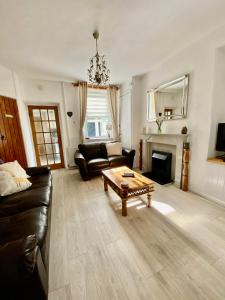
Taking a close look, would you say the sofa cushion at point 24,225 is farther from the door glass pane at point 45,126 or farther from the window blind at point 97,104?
the window blind at point 97,104

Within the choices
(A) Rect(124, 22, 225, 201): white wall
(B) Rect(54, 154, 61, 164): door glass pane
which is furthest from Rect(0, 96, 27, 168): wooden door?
(A) Rect(124, 22, 225, 201): white wall

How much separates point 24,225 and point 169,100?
3.28 m

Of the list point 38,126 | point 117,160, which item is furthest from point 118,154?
point 38,126

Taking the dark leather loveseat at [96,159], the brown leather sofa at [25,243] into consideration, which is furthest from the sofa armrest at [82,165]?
the brown leather sofa at [25,243]

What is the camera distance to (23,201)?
1.64 meters

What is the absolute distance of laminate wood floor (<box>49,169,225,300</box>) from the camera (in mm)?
1167

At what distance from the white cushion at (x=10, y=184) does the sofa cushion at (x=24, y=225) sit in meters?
0.50

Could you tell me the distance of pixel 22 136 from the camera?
3.44 metres

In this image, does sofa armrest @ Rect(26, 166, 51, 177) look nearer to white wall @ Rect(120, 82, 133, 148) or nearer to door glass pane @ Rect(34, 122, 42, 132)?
door glass pane @ Rect(34, 122, 42, 132)

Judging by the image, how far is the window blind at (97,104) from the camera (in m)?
4.48

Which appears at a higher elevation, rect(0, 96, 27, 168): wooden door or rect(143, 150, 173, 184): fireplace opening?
rect(0, 96, 27, 168): wooden door

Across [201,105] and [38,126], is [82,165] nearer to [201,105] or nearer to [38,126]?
[38,126]

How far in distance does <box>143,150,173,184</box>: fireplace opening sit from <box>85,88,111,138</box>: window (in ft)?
6.52

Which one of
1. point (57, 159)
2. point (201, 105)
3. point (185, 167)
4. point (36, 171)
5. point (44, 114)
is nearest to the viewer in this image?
point (201, 105)
